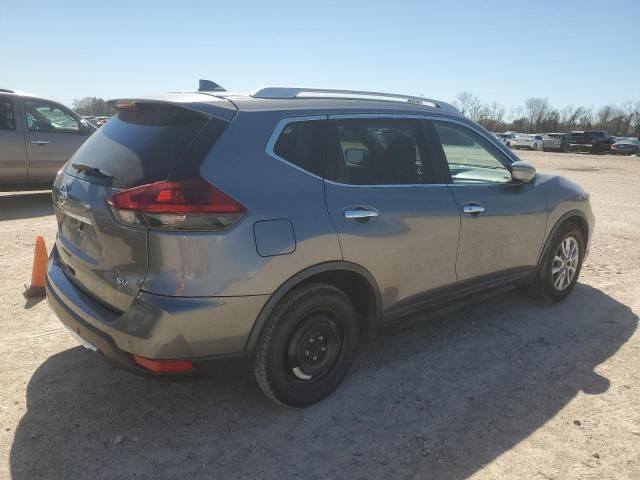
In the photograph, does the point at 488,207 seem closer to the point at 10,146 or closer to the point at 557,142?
the point at 10,146

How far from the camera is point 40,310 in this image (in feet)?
14.0

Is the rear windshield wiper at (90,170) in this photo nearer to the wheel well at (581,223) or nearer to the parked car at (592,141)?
the wheel well at (581,223)

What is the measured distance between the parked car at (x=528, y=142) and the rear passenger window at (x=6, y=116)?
146 feet

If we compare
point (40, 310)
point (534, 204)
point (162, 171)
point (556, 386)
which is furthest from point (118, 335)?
point (534, 204)

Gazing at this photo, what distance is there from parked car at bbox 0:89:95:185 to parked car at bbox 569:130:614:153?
133 ft

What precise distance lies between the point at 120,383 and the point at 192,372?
3.15 feet

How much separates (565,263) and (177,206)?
3.81m

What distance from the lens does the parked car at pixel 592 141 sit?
132ft

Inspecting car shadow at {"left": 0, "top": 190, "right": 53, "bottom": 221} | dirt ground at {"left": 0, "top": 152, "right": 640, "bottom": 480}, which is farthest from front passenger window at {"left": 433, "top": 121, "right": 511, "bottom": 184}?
car shadow at {"left": 0, "top": 190, "right": 53, "bottom": 221}

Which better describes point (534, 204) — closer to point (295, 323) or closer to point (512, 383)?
point (512, 383)

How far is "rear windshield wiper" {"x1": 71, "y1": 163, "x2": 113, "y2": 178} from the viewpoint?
2697 mm

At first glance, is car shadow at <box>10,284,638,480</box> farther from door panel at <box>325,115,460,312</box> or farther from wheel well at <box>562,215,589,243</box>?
wheel well at <box>562,215,589,243</box>

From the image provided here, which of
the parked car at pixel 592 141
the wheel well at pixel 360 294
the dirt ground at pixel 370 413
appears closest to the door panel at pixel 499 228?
the dirt ground at pixel 370 413

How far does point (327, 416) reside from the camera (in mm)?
2988
